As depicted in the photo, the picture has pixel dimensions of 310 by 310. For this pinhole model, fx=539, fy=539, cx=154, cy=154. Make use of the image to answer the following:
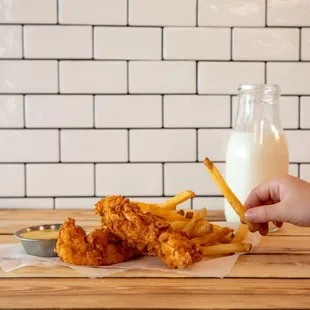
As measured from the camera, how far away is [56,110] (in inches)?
71.7

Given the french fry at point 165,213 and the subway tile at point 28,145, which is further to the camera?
the subway tile at point 28,145

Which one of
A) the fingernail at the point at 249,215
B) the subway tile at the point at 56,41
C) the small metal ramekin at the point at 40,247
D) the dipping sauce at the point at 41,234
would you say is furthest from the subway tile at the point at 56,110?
→ the fingernail at the point at 249,215

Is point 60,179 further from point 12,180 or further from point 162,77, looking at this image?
point 162,77

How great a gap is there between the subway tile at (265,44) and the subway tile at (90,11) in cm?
40

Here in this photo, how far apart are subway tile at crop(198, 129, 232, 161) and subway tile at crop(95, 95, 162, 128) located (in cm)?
17

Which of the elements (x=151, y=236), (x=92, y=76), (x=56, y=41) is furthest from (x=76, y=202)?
(x=151, y=236)

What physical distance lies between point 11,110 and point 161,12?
603 mm

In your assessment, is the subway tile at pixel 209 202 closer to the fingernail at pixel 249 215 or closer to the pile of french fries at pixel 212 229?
the pile of french fries at pixel 212 229

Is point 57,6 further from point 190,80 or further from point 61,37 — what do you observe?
point 190,80

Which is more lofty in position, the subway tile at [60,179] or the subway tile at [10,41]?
the subway tile at [10,41]

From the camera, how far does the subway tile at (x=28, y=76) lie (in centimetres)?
181

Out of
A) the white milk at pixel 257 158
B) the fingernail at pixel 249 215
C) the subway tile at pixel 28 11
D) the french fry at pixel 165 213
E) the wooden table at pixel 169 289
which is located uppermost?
the subway tile at pixel 28 11

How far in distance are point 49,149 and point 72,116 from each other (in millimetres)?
137

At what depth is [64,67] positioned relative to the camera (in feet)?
5.96
